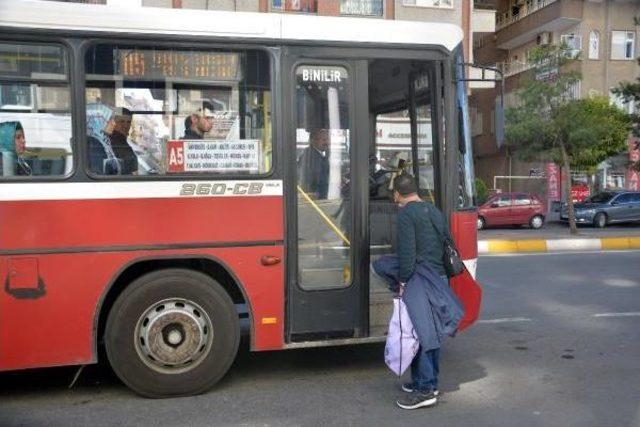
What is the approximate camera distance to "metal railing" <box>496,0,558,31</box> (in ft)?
121

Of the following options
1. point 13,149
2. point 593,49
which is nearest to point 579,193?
point 593,49

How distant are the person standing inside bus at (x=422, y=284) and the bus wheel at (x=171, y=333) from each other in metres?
1.33

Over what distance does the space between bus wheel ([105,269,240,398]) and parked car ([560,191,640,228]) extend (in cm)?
2286

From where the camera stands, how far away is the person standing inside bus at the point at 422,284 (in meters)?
4.87

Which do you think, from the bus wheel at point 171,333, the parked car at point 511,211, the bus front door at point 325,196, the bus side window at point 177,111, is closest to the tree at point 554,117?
the parked car at point 511,211

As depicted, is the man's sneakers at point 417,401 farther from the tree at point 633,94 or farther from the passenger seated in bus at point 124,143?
the tree at point 633,94

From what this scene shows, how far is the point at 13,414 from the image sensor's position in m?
4.93

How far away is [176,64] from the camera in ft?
17.0

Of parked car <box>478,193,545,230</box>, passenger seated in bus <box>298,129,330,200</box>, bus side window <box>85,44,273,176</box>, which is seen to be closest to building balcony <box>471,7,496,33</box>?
parked car <box>478,193,545,230</box>

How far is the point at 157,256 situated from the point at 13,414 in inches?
58.9

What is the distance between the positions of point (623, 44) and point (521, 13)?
5.77 meters

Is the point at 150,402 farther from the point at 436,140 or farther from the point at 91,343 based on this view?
the point at 436,140

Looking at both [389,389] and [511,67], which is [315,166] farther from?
[511,67]

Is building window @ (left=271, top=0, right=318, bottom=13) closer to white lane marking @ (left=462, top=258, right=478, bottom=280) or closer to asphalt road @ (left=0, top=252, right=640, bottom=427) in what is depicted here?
asphalt road @ (left=0, top=252, right=640, bottom=427)
